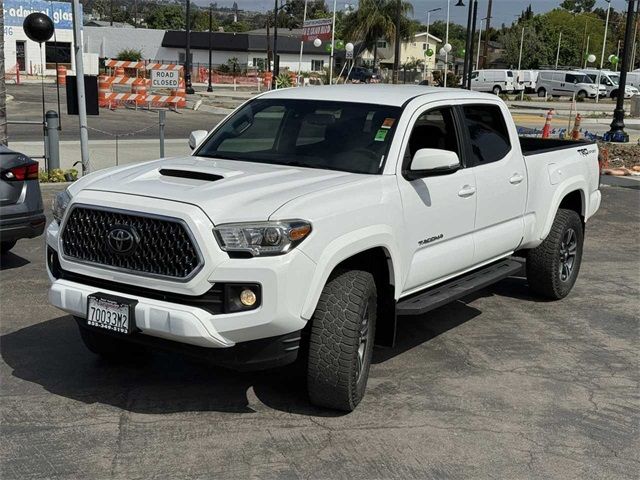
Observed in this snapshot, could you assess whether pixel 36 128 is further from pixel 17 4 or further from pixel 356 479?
pixel 17 4

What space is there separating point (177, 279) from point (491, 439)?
6.38 feet

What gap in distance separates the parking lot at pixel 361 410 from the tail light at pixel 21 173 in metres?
1.23

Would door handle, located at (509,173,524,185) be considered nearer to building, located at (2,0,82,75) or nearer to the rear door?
the rear door

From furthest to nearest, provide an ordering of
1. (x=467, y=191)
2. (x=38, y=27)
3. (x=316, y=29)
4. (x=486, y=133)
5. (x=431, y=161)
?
(x=316, y=29)
(x=38, y=27)
(x=486, y=133)
(x=467, y=191)
(x=431, y=161)

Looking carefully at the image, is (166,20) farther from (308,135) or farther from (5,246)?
(308,135)

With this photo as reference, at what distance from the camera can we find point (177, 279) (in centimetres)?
420

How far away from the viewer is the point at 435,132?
593 cm

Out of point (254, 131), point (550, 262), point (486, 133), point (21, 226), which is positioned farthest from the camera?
point (21, 226)

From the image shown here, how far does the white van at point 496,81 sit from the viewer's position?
5684cm

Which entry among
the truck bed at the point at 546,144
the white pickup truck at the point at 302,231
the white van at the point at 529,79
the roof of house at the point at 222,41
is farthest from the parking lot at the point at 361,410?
the roof of house at the point at 222,41

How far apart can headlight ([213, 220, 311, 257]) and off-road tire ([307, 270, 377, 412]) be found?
500 mm

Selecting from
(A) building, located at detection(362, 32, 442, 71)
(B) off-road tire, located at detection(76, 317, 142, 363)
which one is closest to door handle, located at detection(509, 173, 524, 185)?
(B) off-road tire, located at detection(76, 317, 142, 363)

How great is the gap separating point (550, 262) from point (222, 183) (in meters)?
3.61

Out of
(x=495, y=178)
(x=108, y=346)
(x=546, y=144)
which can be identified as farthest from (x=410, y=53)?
(x=108, y=346)
